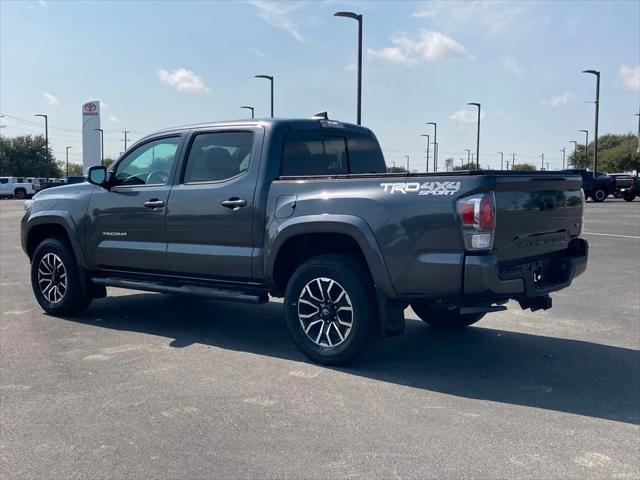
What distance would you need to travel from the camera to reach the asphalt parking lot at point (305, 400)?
353cm

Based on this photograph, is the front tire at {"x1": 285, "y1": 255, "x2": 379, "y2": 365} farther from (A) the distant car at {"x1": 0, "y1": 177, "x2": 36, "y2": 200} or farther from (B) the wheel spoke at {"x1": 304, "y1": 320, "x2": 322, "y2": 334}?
(A) the distant car at {"x1": 0, "y1": 177, "x2": 36, "y2": 200}

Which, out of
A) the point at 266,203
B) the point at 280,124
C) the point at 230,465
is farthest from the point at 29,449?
the point at 280,124

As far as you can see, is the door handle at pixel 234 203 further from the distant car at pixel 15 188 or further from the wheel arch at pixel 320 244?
the distant car at pixel 15 188

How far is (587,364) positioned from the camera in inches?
213

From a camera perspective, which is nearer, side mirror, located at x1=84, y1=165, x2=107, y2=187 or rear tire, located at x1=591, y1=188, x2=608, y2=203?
side mirror, located at x1=84, y1=165, x2=107, y2=187

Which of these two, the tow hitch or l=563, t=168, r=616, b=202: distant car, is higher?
l=563, t=168, r=616, b=202: distant car

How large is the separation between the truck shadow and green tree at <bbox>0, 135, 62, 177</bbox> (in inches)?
3055

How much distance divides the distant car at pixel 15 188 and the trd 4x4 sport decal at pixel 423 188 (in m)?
56.1

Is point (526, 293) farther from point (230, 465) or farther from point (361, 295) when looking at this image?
point (230, 465)

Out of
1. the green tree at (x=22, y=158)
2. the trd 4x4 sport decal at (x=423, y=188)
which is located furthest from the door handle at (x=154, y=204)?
the green tree at (x=22, y=158)

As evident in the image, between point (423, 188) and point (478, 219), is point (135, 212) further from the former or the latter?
point (478, 219)

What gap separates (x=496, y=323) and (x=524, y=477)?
3639 millimetres

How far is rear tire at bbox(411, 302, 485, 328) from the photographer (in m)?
6.34

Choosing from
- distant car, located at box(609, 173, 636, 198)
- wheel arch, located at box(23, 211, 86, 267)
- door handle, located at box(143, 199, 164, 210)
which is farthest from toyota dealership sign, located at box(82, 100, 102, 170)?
door handle, located at box(143, 199, 164, 210)
